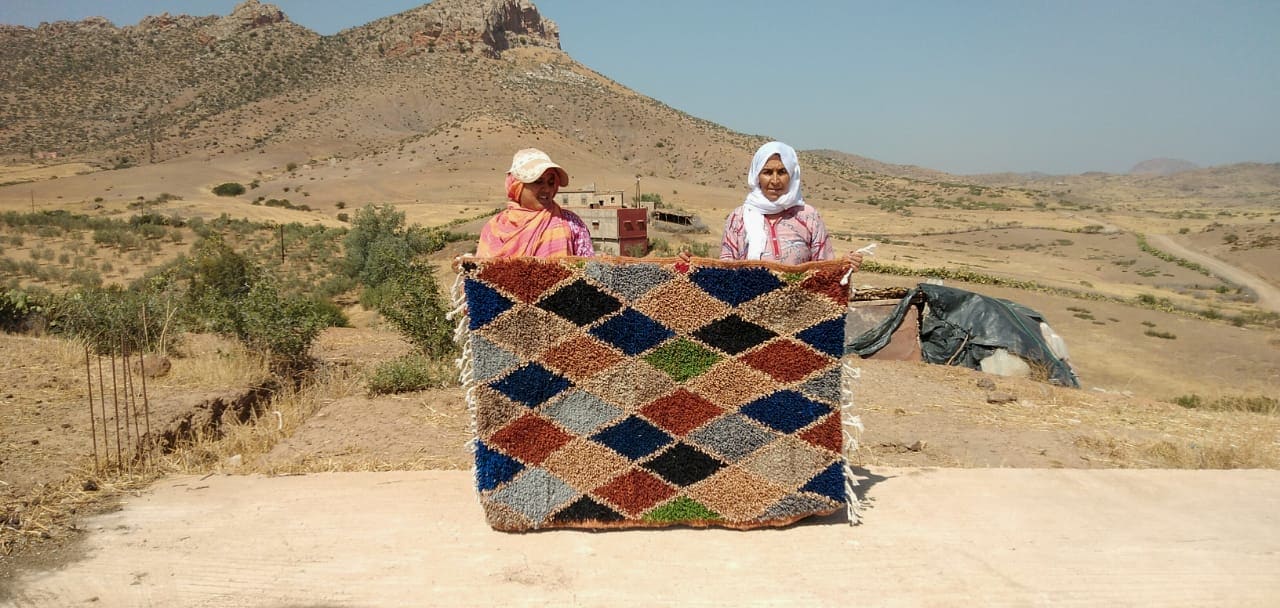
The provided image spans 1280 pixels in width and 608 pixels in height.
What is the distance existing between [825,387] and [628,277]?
1.08 metres

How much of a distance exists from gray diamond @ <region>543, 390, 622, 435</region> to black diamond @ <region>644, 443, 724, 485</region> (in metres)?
0.31

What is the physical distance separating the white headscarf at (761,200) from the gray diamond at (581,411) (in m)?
1.18

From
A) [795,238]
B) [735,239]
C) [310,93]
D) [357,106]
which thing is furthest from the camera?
[310,93]

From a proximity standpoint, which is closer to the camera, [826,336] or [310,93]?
[826,336]

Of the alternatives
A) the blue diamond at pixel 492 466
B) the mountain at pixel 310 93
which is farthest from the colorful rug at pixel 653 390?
the mountain at pixel 310 93

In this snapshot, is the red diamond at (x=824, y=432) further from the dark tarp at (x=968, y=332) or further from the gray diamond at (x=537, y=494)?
the dark tarp at (x=968, y=332)

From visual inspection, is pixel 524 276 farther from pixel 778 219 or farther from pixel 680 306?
pixel 778 219

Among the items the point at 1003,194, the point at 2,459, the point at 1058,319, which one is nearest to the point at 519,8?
the point at 1003,194

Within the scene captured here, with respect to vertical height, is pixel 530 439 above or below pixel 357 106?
below

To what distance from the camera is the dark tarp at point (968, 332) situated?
948 centimetres

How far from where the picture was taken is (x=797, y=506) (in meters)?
3.44

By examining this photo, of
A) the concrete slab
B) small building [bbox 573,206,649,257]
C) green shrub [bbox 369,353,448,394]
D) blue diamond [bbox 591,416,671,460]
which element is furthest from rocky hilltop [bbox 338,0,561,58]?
blue diamond [bbox 591,416,671,460]

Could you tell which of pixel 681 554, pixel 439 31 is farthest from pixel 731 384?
pixel 439 31

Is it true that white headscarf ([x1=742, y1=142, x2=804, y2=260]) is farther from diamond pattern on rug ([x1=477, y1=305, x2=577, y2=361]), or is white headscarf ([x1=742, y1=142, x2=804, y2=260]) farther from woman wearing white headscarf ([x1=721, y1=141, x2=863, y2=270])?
diamond pattern on rug ([x1=477, y1=305, x2=577, y2=361])
